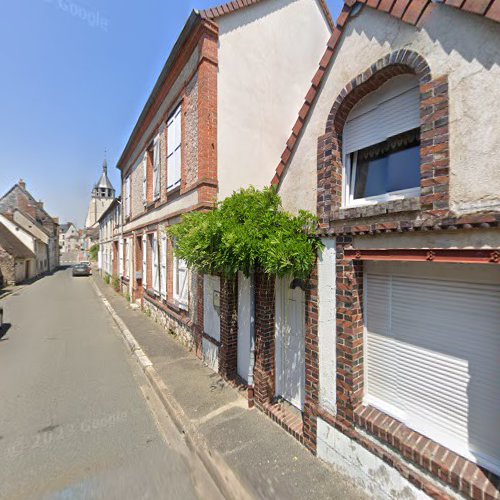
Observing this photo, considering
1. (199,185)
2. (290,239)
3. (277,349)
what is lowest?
(277,349)

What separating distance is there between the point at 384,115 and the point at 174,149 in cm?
606

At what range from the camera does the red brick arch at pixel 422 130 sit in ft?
Answer: 8.18

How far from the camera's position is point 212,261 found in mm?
4215

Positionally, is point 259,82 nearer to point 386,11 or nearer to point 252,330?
point 386,11

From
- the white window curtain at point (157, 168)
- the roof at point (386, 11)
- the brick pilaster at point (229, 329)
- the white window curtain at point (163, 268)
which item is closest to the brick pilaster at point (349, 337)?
the roof at point (386, 11)

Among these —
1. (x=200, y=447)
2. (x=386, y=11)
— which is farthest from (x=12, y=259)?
(x=386, y=11)

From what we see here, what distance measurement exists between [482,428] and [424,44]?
3397 mm

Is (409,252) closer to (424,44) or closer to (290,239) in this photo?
(290,239)

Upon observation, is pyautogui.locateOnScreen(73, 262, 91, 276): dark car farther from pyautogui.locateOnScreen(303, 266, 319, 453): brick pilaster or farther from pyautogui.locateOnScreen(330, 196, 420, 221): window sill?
pyautogui.locateOnScreen(330, 196, 420, 221): window sill

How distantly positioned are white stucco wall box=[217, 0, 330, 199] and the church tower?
206ft

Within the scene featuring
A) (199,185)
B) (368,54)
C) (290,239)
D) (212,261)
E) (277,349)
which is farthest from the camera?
(199,185)

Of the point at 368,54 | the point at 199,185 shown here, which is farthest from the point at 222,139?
the point at 368,54

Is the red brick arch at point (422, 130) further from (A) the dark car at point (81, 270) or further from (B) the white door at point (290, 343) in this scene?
(A) the dark car at point (81, 270)

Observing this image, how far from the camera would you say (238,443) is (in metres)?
3.89
